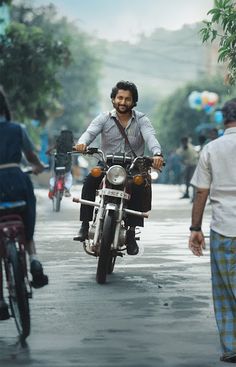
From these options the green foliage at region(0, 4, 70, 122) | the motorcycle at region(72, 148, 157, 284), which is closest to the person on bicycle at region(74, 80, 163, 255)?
the motorcycle at region(72, 148, 157, 284)

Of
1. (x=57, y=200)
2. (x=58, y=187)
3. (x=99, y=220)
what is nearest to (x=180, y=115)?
(x=57, y=200)

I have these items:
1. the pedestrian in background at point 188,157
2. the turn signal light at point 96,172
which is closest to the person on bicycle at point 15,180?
the turn signal light at point 96,172

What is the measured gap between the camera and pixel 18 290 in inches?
323

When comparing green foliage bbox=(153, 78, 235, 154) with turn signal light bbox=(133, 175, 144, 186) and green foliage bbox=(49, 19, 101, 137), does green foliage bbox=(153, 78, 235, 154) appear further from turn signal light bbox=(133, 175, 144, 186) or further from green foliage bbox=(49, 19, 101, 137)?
turn signal light bbox=(133, 175, 144, 186)

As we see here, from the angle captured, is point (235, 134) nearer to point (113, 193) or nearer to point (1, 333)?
point (1, 333)

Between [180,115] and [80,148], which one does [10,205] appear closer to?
[80,148]

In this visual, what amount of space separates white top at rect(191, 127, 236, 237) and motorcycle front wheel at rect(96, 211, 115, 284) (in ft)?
12.1

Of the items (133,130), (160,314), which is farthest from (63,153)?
(160,314)

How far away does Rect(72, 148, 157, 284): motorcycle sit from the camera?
11.9 metres

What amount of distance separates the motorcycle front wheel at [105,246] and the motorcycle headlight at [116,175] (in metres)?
0.28

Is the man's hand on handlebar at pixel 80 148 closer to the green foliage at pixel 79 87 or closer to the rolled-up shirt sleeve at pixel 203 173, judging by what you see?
the rolled-up shirt sleeve at pixel 203 173

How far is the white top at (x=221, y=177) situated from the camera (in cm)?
805

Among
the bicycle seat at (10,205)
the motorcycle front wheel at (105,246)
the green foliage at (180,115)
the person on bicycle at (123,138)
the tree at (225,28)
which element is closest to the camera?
the bicycle seat at (10,205)

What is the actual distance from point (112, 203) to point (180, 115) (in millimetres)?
77274
